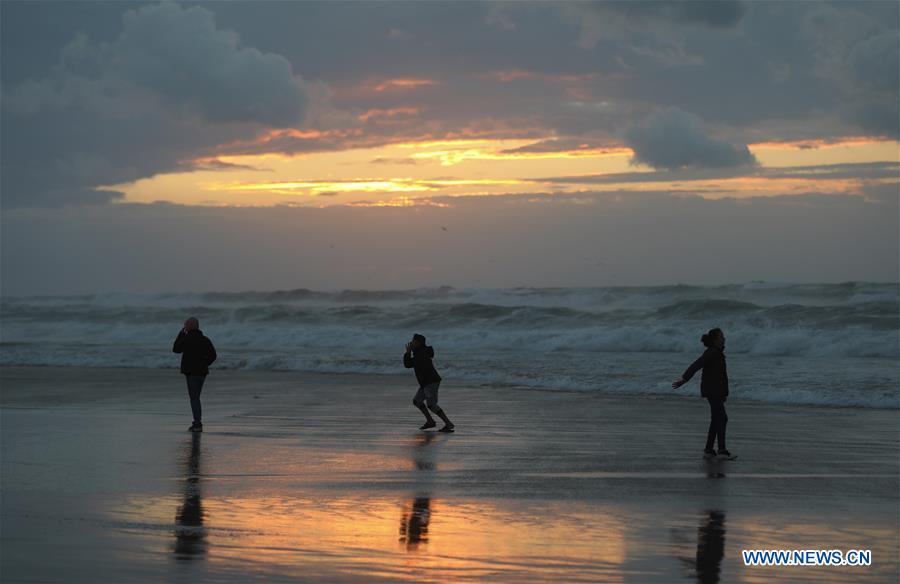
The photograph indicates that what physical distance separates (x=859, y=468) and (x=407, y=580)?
6800 mm

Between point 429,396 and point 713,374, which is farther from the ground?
point 713,374

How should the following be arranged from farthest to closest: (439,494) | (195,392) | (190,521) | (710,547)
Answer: (195,392) → (439,494) → (190,521) → (710,547)

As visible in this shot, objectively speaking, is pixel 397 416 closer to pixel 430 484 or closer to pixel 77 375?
pixel 430 484

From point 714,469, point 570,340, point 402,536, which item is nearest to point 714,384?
point 714,469

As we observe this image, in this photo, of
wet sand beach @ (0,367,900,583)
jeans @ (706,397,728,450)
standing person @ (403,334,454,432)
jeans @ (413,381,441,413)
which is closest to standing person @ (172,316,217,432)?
wet sand beach @ (0,367,900,583)

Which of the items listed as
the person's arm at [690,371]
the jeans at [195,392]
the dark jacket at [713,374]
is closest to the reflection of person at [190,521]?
the jeans at [195,392]

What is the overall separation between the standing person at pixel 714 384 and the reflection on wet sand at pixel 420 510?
3.17 metres

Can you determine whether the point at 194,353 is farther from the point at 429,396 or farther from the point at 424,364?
the point at 429,396

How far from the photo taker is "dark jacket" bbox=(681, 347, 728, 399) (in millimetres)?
12234

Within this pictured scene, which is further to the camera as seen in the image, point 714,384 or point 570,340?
point 570,340

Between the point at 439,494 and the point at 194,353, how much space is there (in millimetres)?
6638

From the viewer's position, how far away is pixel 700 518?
8.55 meters

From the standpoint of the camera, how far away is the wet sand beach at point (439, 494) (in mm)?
6965

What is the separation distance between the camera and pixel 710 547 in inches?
297
